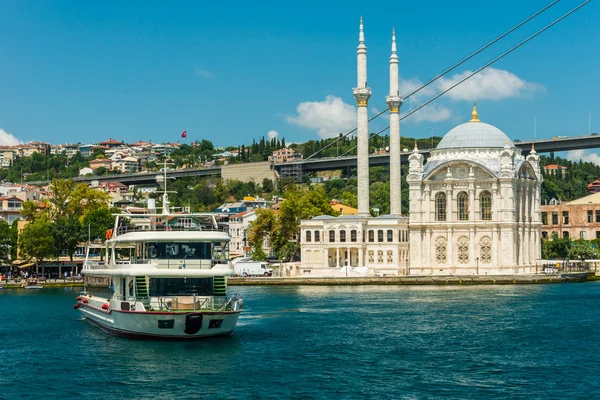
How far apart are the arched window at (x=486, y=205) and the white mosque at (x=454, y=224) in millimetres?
79

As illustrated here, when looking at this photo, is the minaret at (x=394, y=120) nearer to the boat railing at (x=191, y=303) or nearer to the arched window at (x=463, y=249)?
the arched window at (x=463, y=249)

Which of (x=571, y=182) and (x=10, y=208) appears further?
(x=571, y=182)

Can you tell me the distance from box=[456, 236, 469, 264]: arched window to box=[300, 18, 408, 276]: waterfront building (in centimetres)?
487

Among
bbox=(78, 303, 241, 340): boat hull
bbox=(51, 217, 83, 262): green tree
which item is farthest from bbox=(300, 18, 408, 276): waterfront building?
bbox=(78, 303, 241, 340): boat hull

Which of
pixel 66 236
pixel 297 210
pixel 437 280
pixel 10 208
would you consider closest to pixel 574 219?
pixel 297 210

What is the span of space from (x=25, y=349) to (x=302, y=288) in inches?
1536

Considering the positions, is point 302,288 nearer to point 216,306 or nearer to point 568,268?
point 568,268

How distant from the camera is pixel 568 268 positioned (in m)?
87.2

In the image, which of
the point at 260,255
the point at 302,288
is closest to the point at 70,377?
the point at 302,288

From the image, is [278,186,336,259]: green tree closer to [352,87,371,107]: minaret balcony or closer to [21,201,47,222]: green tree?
[352,87,371,107]: minaret balcony

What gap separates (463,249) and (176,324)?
1949 inches

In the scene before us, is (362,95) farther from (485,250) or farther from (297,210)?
(485,250)

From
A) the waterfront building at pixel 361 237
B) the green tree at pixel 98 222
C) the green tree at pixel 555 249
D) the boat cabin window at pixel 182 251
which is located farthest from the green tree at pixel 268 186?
the boat cabin window at pixel 182 251

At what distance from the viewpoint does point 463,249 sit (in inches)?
3305
